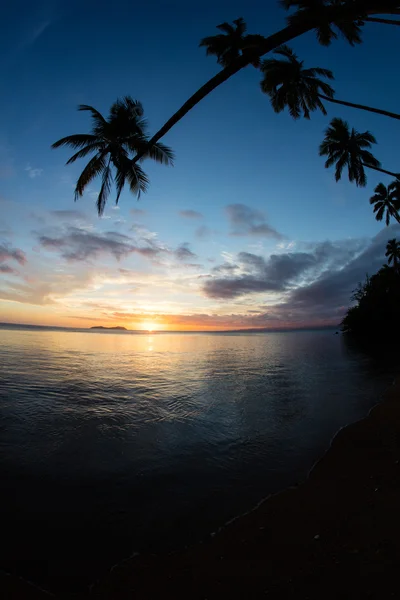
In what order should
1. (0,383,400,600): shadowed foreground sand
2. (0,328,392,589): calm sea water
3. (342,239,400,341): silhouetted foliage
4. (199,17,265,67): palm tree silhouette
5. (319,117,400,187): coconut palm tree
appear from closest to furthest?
(0,383,400,600): shadowed foreground sand, (0,328,392,589): calm sea water, (199,17,265,67): palm tree silhouette, (319,117,400,187): coconut palm tree, (342,239,400,341): silhouetted foliage

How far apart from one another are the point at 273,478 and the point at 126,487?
9.54ft

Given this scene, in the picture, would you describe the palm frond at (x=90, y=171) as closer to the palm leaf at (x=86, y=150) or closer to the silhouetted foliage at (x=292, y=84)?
the palm leaf at (x=86, y=150)

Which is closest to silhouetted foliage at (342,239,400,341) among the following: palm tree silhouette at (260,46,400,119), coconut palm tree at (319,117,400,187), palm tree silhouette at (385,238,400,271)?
palm tree silhouette at (385,238,400,271)

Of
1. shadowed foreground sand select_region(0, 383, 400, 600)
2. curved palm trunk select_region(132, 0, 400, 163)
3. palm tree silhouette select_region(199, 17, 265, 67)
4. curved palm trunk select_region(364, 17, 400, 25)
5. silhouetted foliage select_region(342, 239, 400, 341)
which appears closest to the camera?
shadowed foreground sand select_region(0, 383, 400, 600)

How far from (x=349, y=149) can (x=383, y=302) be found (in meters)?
36.0

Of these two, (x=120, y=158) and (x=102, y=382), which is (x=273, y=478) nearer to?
(x=102, y=382)

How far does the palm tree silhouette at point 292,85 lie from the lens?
49.6 ft

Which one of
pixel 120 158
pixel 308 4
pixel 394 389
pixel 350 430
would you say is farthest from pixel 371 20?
pixel 394 389

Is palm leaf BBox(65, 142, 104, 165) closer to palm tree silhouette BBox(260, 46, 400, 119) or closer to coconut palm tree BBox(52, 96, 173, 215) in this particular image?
coconut palm tree BBox(52, 96, 173, 215)

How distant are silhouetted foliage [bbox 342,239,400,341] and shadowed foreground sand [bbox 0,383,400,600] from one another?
5252cm

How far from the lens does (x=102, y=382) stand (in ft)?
49.8

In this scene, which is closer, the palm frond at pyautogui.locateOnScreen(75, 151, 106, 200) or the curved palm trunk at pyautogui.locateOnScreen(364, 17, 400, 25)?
the curved palm trunk at pyautogui.locateOnScreen(364, 17, 400, 25)

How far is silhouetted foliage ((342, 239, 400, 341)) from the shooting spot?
1895 inches

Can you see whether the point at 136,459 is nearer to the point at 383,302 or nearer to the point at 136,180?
the point at 136,180
